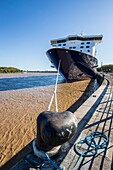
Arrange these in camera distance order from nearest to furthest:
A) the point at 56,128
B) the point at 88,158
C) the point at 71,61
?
the point at 56,128 → the point at 88,158 → the point at 71,61

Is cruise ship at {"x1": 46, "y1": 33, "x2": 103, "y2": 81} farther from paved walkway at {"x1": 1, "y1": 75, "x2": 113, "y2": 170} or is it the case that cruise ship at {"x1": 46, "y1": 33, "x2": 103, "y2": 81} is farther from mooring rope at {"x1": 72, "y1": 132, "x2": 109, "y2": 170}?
mooring rope at {"x1": 72, "y1": 132, "x2": 109, "y2": 170}

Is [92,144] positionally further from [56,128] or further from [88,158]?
[56,128]

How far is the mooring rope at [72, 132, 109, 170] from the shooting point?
2.18m

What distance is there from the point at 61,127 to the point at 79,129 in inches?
58.0

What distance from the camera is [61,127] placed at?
176cm

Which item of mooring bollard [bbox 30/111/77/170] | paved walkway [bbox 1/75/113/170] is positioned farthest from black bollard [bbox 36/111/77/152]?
paved walkway [bbox 1/75/113/170]

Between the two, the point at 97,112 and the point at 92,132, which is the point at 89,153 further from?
the point at 97,112

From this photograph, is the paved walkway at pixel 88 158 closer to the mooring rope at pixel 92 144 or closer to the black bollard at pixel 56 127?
the mooring rope at pixel 92 144

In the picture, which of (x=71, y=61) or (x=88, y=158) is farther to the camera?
(x=71, y=61)

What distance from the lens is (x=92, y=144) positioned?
2.44 m

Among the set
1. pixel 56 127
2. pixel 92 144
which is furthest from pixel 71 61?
pixel 56 127

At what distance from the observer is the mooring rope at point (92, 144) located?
7.15ft

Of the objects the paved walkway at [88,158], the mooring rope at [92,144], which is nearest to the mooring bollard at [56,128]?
the paved walkway at [88,158]

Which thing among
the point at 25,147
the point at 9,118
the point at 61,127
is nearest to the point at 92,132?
the point at 61,127
